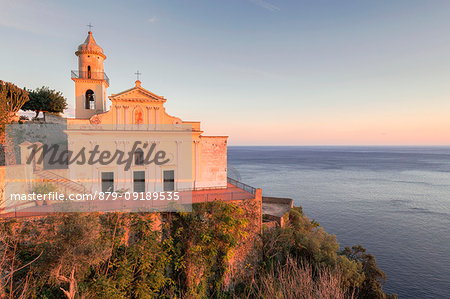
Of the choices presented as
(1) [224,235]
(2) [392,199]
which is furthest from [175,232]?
(2) [392,199]

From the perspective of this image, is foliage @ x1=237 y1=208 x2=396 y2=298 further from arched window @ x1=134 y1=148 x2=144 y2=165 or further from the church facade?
arched window @ x1=134 y1=148 x2=144 y2=165

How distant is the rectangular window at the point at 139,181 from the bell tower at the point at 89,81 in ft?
26.6

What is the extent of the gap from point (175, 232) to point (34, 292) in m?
7.53

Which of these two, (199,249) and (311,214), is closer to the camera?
(199,249)

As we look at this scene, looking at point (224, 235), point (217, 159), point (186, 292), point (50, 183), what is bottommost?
point (186, 292)

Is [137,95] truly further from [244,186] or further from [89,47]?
[244,186]

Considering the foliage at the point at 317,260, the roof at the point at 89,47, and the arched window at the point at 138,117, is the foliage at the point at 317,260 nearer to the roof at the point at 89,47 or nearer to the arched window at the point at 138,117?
the arched window at the point at 138,117

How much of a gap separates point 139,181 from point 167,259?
26.1 feet

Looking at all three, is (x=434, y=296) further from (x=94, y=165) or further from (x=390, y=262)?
(x=94, y=165)

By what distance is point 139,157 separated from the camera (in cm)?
1969

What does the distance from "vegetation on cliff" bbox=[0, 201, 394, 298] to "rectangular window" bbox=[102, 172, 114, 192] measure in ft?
18.6

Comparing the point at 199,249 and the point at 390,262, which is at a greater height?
the point at 199,249

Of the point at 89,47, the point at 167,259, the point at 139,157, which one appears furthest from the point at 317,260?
the point at 89,47

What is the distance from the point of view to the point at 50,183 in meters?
15.7
